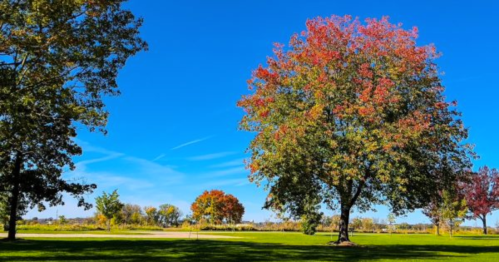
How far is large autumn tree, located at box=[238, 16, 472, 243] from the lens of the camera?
27625 mm

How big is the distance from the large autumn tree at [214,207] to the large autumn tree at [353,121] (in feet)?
245

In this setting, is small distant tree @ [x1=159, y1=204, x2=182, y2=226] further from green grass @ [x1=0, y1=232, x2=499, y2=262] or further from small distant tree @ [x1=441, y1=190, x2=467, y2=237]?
green grass @ [x1=0, y1=232, x2=499, y2=262]

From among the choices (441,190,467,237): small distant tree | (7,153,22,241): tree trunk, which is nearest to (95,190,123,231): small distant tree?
(7,153,22,241): tree trunk

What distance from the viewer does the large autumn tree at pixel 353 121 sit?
27.6 metres

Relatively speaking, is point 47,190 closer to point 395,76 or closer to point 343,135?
point 343,135

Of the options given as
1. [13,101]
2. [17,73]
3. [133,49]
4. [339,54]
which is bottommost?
[13,101]

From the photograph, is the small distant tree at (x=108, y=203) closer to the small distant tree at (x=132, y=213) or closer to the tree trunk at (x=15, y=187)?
the tree trunk at (x=15, y=187)

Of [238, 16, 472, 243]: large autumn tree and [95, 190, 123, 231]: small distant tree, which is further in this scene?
[95, 190, 123, 231]: small distant tree

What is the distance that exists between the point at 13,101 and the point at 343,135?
20.4m

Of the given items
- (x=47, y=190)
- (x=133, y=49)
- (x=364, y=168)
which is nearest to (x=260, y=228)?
(x=47, y=190)

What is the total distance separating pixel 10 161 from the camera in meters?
37.0

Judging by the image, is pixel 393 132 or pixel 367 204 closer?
pixel 393 132

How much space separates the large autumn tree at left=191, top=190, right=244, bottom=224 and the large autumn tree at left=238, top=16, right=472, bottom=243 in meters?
74.7

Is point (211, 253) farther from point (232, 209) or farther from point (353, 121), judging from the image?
point (232, 209)
